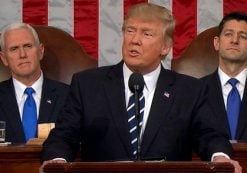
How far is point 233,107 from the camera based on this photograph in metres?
4.19

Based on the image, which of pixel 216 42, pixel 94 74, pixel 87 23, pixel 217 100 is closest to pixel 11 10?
pixel 87 23

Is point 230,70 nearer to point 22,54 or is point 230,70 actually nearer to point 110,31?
point 110,31

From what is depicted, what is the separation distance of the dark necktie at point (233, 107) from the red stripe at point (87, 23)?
1130 mm

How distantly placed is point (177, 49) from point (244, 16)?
683mm

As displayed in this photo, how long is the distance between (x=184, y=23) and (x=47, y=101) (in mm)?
1273

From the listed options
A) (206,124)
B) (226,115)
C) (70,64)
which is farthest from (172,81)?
(70,64)

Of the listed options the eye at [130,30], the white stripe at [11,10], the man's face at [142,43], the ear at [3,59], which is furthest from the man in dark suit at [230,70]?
the white stripe at [11,10]

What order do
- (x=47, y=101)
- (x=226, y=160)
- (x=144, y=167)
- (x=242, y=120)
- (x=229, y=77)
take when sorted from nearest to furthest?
(x=144, y=167) → (x=226, y=160) → (x=242, y=120) → (x=47, y=101) → (x=229, y=77)

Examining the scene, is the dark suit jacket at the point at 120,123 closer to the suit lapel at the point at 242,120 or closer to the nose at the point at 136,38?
the nose at the point at 136,38

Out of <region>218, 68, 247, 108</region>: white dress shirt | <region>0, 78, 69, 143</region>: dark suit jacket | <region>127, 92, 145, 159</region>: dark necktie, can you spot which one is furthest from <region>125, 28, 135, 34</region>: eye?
<region>218, 68, 247, 108</region>: white dress shirt

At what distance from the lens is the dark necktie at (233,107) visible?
410 cm

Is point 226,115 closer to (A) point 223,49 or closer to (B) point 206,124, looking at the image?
(A) point 223,49

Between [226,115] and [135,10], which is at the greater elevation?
[135,10]

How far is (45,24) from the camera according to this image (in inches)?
200
